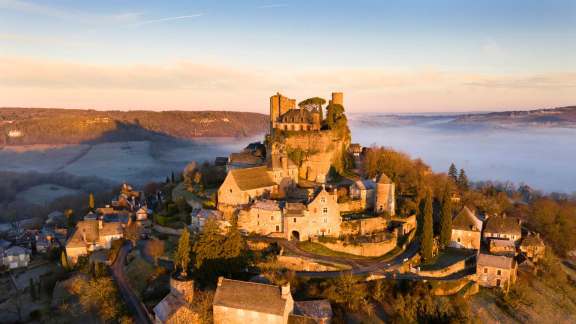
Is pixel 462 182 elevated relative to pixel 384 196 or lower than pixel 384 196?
lower

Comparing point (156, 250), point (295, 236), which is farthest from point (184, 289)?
point (295, 236)

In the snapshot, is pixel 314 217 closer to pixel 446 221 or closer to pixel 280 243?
pixel 280 243

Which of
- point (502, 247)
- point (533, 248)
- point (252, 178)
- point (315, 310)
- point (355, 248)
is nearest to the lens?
point (315, 310)

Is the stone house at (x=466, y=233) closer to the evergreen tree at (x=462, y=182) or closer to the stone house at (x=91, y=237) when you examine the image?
the evergreen tree at (x=462, y=182)

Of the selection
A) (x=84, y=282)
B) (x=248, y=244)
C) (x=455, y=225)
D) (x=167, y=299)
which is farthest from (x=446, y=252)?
(x=84, y=282)

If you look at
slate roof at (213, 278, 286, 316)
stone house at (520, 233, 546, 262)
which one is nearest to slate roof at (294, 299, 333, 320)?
slate roof at (213, 278, 286, 316)
